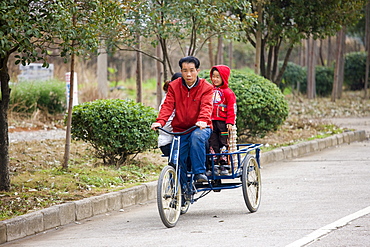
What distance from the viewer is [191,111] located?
7109 millimetres

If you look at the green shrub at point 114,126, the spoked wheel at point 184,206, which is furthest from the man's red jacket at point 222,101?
the green shrub at point 114,126

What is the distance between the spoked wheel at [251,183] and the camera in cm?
723

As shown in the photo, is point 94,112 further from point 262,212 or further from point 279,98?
point 279,98

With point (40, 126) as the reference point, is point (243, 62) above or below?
above

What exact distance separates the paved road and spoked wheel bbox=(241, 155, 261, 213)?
17cm

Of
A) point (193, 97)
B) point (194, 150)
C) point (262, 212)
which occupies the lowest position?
point (262, 212)

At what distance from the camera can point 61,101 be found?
18172 mm

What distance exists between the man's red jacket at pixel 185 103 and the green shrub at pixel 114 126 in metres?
2.80

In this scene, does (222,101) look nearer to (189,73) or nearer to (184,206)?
(189,73)

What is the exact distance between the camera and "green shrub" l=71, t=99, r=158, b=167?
993 centimetres

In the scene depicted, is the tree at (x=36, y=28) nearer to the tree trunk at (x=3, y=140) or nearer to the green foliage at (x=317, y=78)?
the tree trunk at (x=3, y=140)

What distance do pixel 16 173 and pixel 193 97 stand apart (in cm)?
386

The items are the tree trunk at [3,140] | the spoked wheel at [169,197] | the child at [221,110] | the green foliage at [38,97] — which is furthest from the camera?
the green foliage at [38,97]

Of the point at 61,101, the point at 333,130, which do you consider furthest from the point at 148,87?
the point at 333,130
